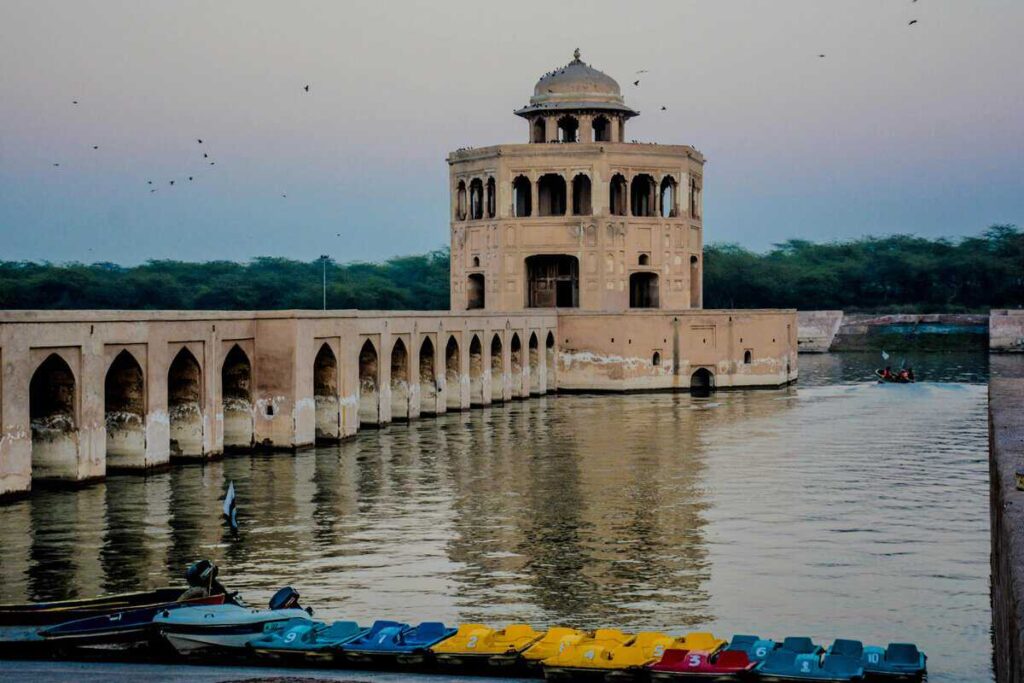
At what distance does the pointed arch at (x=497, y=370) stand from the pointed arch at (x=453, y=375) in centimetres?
248

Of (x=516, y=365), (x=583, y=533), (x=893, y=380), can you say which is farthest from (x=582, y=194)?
(x=583, y=533)

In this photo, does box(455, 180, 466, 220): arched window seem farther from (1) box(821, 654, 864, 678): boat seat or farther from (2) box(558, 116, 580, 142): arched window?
(1) box(821, 654, 864, 678): boat seat

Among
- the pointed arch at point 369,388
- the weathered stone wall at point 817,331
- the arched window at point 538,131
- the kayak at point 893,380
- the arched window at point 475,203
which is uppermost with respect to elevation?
the arched window at point 538,131

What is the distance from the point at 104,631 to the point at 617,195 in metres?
36.8

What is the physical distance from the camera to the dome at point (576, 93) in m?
48.1

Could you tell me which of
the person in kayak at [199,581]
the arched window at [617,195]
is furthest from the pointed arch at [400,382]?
the person in kayak at [199,581]

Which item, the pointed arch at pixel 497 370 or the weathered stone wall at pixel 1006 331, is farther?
the weathered stone wall at pixel 1006 331

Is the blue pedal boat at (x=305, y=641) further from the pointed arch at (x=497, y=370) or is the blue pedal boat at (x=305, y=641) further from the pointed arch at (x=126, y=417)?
the pointed arch at (x=497, y=370)

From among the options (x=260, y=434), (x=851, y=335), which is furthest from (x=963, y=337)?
(x=260, y=434)

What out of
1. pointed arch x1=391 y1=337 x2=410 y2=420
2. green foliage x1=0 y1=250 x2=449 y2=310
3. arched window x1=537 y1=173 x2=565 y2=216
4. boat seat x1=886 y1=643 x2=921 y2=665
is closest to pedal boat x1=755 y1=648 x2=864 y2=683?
boat seat x1=886 y1=643 x2=921 y2=665

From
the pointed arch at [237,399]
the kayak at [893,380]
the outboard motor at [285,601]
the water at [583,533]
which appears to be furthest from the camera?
the kayak at [893,380]

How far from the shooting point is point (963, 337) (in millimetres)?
71125

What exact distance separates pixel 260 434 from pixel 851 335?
52356mm

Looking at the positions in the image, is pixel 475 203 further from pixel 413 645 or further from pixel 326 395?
pixel 413 645
